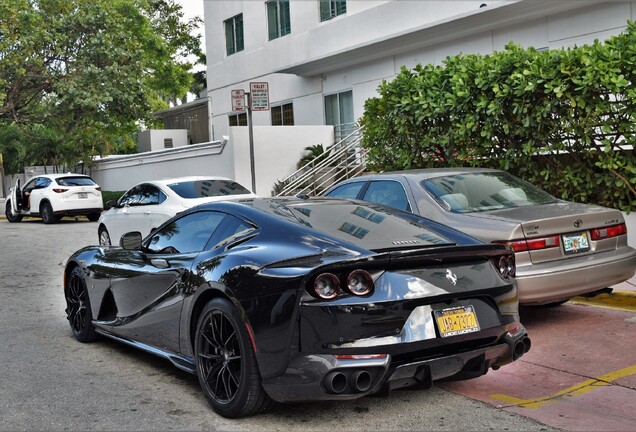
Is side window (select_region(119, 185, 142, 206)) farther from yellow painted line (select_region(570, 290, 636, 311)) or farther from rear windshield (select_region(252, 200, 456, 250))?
rear windshield (select_region(252, 200, 456, 250))

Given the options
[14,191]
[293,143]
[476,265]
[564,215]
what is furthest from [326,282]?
[14,191]

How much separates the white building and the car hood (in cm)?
Answer: 791

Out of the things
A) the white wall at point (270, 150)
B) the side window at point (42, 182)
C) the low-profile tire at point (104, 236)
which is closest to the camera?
the low-profile tire at point (104, 236)

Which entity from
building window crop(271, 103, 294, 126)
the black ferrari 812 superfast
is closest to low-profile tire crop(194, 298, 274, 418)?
the black ferrari 812 superfast

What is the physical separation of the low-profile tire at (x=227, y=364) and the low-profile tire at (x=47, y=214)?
19.5m

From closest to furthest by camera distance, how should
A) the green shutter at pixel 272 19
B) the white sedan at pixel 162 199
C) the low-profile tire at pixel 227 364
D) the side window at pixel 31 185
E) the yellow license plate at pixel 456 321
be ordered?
1. the yellow license plate at pixel 456 321
2. the low-profile tire at pixel 227 364
3. the white sedan at pixel 162 199
4. the side window at pixel 31 185
5. the green shutter at pixel 272 19

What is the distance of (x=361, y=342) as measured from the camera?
14.2 ft

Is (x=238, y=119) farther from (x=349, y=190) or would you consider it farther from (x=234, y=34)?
(x=349, y=190)

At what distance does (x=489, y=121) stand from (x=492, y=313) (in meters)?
6.97

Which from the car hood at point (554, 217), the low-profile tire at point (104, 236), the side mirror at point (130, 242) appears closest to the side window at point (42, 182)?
the low-profile tire at point (104, 236)

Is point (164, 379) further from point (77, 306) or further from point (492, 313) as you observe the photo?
point (492, 313)

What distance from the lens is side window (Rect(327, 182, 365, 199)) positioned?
880 centimetres

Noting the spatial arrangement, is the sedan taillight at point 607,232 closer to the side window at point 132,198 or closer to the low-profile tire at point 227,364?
the low-profile tire at point 227,364

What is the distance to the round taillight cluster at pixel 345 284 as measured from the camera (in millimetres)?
4379
